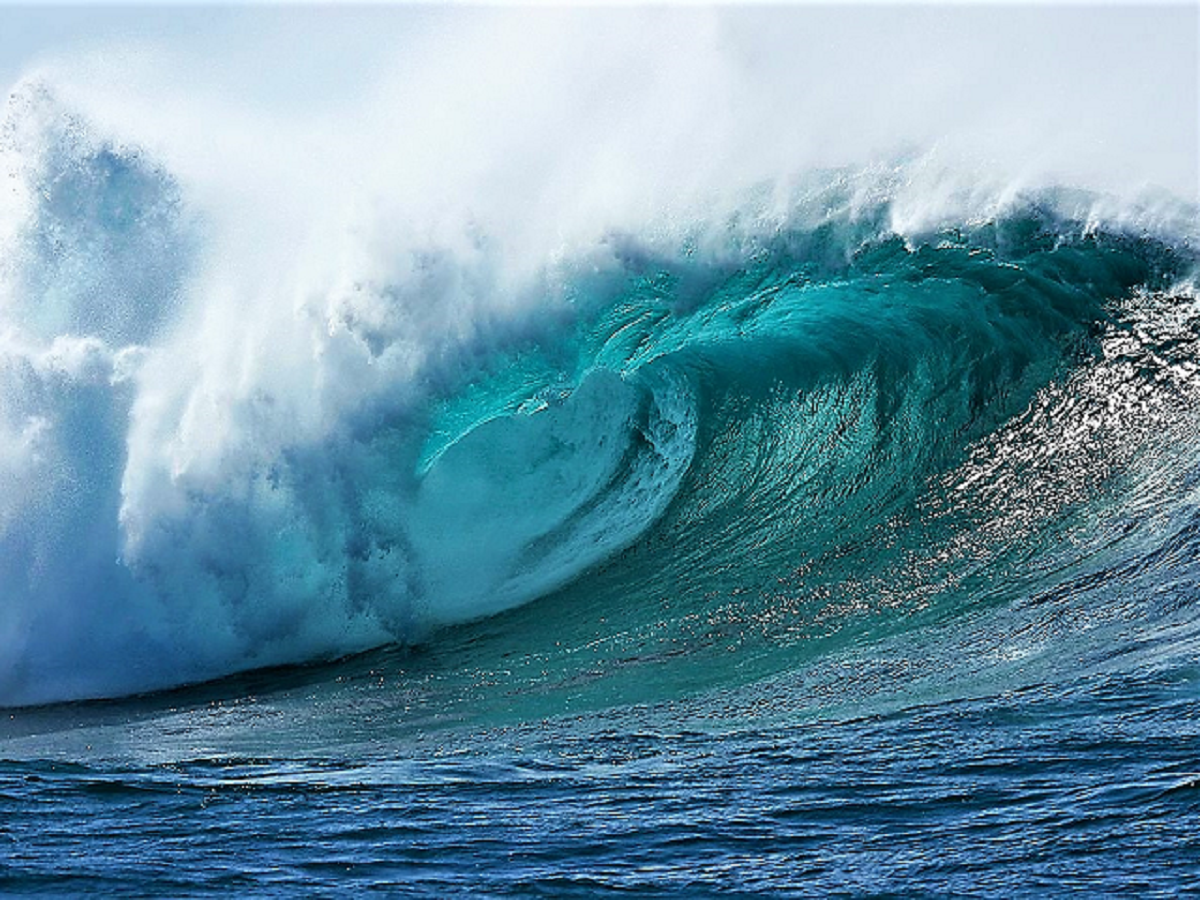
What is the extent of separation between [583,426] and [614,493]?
743 mm

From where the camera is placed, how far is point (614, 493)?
1114cm

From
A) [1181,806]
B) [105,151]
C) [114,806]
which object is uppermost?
[105,151]

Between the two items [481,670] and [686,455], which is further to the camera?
[686,455]

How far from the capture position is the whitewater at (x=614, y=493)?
5.62 m

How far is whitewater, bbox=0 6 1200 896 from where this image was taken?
221 inches

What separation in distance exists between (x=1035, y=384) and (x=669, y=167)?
13.1ft

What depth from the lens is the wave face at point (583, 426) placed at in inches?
364

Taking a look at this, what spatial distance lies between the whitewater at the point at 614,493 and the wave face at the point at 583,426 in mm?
35

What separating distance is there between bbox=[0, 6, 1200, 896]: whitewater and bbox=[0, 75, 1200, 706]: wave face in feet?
0.12

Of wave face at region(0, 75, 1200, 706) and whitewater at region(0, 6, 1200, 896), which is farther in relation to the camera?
wave face at region(0, 75, 1200, 706)

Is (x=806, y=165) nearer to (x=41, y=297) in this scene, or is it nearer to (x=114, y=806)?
(x=41, y=297)

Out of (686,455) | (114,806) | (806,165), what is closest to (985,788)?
(114,806)

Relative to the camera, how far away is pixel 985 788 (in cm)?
564

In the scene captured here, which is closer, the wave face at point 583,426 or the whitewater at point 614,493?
the whitewater at point 614,493
